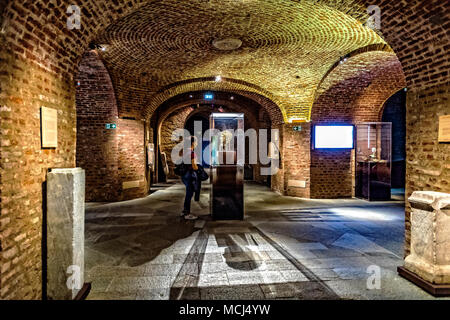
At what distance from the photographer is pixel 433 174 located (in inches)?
130

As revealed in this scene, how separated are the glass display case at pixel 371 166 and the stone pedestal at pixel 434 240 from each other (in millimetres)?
5639

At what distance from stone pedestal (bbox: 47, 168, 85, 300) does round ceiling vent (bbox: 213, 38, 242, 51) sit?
178 inches

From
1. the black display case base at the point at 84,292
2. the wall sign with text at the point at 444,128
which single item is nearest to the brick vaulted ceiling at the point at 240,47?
the wall sign with text at the point at 444,128

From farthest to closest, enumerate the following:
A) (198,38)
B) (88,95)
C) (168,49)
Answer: (88,95) → (168,49) → (198,38)

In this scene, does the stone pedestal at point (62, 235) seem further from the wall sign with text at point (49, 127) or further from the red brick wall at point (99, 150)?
the red brick wall at point (99, 150)

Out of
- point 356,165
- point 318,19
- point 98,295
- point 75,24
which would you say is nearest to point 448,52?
point 318,19

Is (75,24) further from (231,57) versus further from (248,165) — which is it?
(248,165)

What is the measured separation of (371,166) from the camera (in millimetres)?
8312

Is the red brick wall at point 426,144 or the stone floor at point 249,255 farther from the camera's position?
the red brick wall at point 426,144

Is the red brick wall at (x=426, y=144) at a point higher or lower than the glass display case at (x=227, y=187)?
higher

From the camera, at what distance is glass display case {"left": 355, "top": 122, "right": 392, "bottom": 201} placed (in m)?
8.25

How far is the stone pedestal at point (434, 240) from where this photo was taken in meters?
2.85

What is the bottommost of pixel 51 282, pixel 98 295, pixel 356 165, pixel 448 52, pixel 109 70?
pixel 98 295
